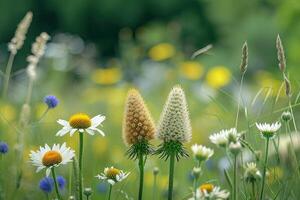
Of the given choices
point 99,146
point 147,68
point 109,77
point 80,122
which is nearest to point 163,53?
point 109,77

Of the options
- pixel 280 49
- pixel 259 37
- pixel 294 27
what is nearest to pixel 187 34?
pixel 259 37

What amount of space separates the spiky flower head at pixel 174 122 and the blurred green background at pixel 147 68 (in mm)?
262

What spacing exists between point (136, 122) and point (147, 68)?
946 cm

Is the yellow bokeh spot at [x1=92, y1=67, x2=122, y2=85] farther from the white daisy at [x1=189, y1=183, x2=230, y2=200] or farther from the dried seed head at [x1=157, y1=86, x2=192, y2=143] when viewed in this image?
the white daisy at [x1=189, y1=183, x2=230, y2=200]

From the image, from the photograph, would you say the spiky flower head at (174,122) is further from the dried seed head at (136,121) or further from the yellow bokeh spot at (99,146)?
the yellow bokeh spot at (99,146)

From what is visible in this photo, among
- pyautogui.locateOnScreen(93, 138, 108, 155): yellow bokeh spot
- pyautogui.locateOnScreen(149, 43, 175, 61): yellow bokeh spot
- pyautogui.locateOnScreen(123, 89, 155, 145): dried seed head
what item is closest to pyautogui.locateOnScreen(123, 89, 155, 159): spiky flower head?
Result: pyautogui.locateOnScreen(123, 89, 155, 145): dried seed head

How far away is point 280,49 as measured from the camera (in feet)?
7.47

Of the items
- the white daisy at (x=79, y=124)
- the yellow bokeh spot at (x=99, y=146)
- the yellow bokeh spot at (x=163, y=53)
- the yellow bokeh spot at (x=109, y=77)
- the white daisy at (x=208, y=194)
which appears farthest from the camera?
→ the yellow bokeh spot at (x=163, y=53)

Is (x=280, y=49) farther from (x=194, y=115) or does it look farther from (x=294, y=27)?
(x=294, y=27)

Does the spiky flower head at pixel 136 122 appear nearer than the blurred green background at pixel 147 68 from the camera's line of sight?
Yes

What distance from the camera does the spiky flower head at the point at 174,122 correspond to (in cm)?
204

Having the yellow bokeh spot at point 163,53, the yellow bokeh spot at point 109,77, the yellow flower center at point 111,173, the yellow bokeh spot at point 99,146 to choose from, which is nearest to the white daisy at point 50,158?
the yellow flower center at point 111,173

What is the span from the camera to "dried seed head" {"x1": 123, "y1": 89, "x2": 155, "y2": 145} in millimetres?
2096

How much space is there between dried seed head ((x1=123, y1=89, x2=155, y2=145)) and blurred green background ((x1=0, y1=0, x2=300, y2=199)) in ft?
0.83
